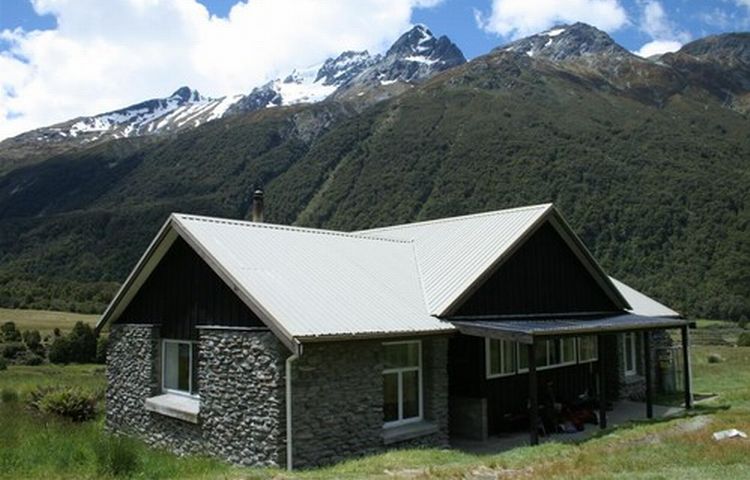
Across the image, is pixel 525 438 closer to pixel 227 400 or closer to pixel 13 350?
pixel 227 400

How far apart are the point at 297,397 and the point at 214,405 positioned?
2.28 m

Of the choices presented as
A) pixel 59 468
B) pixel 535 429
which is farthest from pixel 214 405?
pixel 535 429

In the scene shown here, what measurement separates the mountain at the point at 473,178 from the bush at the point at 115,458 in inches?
2166

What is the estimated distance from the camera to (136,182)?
15200cm

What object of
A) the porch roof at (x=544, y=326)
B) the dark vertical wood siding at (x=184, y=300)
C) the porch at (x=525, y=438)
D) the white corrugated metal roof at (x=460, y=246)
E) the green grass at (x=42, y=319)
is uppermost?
the white corrugated metal roof at (x=460, y=246)

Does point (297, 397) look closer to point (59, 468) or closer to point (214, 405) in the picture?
point (214, 405)

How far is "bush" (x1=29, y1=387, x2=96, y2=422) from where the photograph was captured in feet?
60.9

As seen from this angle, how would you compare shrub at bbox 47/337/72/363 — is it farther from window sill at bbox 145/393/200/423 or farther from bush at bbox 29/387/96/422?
window sill at bbox 145/393/200/423

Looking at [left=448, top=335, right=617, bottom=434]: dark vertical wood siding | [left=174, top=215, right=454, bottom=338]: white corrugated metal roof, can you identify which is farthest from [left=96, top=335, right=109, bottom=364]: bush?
[left=448, top=335, right=617, bottom=434]: dark vertical wood siding

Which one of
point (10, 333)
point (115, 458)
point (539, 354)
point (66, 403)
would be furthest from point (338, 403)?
point (10, 333)

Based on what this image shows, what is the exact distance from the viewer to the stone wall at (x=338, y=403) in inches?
523

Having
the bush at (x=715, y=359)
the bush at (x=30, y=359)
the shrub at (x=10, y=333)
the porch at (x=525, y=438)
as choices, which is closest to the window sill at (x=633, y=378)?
the porch at (x=525, y=438)

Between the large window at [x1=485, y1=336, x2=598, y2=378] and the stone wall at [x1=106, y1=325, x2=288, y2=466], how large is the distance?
574 cm

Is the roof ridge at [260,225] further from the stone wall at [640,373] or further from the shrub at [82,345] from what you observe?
the shrub at [82,345]
